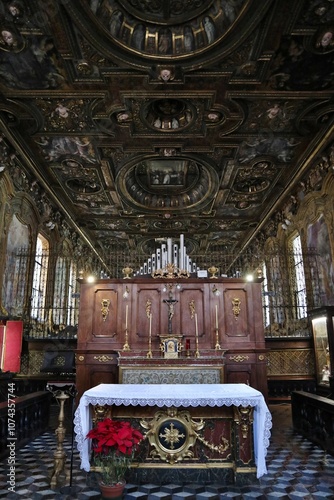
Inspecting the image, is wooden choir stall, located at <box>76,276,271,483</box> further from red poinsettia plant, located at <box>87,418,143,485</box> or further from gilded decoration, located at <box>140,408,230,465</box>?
red poinsettia plant, located at <box>87,418,143,485</box>

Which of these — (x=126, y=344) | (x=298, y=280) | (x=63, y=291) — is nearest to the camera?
(x=126, y=344)

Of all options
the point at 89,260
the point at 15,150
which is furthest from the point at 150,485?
the point at 89,260

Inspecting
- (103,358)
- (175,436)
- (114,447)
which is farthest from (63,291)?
(114,447)

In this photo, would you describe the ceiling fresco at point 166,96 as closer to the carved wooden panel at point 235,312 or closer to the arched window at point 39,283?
the arched window at point 39,283

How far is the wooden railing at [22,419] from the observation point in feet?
18.9

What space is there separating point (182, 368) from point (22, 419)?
3181 mm

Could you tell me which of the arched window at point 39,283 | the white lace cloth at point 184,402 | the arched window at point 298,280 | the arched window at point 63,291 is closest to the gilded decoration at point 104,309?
the white lace cloth at point 184,402

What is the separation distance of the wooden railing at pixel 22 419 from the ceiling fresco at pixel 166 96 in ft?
23.5

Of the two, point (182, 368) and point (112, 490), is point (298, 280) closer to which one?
point (182, 368)

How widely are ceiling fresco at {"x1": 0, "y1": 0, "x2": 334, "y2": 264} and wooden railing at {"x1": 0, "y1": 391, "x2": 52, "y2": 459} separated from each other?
7161mm

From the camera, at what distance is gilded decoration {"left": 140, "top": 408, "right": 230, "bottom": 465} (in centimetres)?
479

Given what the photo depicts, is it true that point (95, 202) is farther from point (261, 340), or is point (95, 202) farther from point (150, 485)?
point (150, 485)

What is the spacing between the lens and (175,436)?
4797mm

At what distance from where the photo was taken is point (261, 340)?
26.7ft
